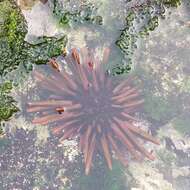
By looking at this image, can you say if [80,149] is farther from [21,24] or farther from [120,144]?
[21,24]

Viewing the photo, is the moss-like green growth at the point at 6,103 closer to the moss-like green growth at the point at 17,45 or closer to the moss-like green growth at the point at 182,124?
the moss-like green growth at the point at 17,45

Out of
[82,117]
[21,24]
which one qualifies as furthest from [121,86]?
[21,24]

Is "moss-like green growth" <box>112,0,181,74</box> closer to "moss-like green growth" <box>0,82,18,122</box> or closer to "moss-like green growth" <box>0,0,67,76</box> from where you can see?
"moss-like green growth" <box>0,0,67,76</box>

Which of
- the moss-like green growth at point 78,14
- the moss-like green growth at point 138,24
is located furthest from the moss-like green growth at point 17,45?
the moss-like green growth at point 138,24

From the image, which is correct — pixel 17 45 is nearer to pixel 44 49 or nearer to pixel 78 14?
pixel 44 49

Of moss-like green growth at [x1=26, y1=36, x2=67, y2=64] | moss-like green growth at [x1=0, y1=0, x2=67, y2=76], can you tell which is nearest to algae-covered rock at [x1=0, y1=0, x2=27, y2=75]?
moss-like green growth at [x1=0, y1=0, x2=67, y2=76]

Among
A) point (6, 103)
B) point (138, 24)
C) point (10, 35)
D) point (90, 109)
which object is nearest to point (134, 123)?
point (90, 109)
